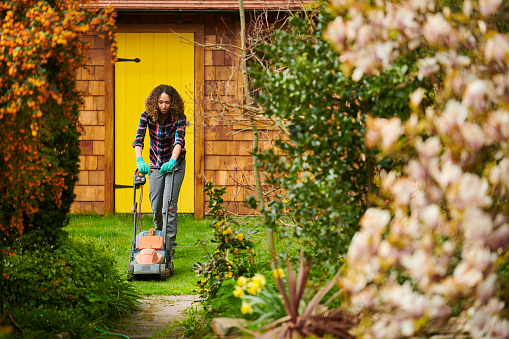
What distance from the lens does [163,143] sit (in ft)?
19.7

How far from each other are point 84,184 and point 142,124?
2.91 metres

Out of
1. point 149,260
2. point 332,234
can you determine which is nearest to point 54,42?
point 332,234

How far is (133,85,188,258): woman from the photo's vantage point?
19.0 feet

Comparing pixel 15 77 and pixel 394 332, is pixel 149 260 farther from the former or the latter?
pixel 394 332

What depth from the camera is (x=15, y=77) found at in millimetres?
2889

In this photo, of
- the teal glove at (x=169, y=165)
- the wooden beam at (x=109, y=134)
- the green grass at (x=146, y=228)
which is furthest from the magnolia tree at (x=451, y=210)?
the wooden beam at (x=109, y=134)

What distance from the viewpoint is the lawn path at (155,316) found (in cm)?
401

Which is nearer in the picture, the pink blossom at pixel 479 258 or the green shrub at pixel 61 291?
the pink blossom at pixel 479 258

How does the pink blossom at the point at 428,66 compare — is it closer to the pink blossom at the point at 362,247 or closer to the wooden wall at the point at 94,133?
the pink blossom at the point at 362,247

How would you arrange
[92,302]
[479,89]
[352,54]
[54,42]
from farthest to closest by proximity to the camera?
[92,302], [54,42], [352,54], [479,89]

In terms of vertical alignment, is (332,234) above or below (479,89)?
below

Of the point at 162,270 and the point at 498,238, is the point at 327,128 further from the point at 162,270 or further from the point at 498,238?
the point at 162,270

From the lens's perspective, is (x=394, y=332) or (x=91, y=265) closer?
(x=394, y=332)

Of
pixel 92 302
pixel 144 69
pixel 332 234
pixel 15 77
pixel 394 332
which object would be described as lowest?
pixel 92 302
